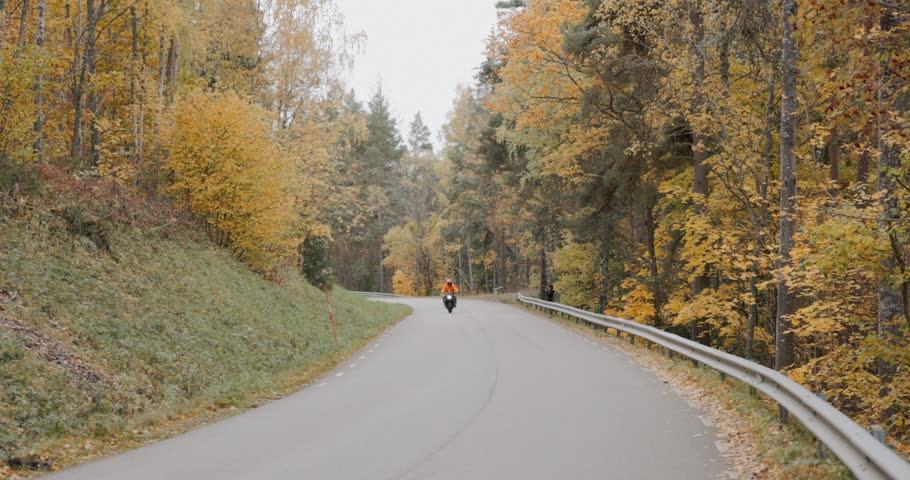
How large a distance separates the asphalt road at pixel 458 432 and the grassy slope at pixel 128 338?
3.62 feet

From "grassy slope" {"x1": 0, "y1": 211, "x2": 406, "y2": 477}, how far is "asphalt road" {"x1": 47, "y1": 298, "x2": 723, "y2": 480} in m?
1.10

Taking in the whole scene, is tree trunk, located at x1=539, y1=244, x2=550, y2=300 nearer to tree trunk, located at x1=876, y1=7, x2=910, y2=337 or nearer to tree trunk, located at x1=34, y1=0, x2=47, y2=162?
tree trunk, located at x1=876, y1=7, x2=910, y2=337

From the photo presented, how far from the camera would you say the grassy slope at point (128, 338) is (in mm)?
8352

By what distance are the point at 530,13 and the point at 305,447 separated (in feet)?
54.5

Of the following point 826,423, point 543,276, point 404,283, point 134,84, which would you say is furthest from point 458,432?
point 404,283

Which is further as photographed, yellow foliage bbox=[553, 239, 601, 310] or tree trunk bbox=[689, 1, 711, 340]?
yellow foliage bbox=[553, 239, 601, 310]

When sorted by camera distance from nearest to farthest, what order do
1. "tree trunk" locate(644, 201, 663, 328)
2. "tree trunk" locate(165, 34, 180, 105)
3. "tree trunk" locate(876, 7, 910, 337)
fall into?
1. "tree trunk" locate(876, 7, 910, 337)
2. "tree trunk" locate(644, 201, 663, 328)
3. "tree trunk" locate(165, 34, 180, 105)

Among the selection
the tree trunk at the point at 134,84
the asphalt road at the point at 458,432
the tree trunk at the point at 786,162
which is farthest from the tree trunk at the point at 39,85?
the tree trunk at the point at 786,162

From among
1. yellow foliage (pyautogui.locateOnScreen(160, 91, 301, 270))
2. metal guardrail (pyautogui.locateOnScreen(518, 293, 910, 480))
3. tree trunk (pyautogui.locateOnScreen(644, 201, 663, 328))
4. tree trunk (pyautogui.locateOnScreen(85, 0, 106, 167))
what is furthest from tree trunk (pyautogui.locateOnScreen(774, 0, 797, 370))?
tree trunk (pyautogui.locateOnScreen(85, 0, 106, 167))

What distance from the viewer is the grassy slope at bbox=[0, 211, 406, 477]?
8.35 metres

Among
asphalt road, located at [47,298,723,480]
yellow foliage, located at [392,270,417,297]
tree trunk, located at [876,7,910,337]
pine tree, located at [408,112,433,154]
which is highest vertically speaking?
pine tree, located at [408,112,433,154]

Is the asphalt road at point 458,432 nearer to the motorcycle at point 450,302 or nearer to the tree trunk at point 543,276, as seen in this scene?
the motorcycle at point 450,302

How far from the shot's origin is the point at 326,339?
61.8 ft

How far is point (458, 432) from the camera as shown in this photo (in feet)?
26.3
